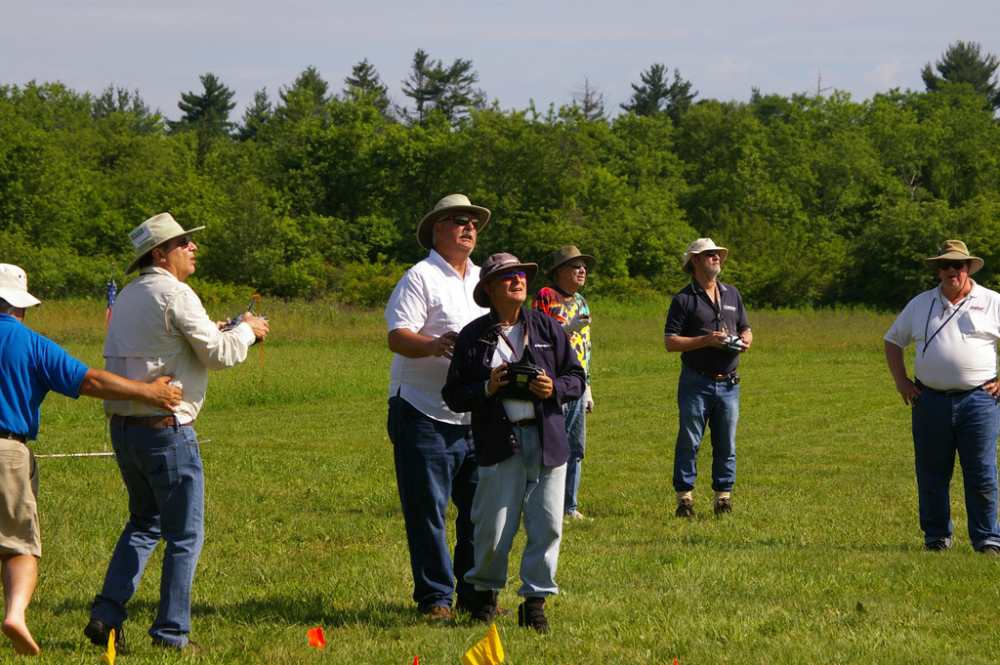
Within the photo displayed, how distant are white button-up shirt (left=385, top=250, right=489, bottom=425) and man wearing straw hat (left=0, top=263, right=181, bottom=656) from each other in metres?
1.23

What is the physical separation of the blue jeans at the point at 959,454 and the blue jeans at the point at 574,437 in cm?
251

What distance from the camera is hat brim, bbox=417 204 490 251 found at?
5355 mm

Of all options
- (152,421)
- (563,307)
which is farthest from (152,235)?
(563,307)

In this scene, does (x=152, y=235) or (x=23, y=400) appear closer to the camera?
(x=23, y=400)

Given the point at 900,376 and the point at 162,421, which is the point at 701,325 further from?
the point at 162,421

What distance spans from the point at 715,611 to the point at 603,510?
3.64 metres

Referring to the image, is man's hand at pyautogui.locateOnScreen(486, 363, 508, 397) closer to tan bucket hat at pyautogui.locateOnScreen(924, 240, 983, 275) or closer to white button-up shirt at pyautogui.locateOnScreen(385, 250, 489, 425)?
white button-up shirt at pyautogui.locateOnScreen(385, 250, 489, 425)

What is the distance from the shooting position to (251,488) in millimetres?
9711

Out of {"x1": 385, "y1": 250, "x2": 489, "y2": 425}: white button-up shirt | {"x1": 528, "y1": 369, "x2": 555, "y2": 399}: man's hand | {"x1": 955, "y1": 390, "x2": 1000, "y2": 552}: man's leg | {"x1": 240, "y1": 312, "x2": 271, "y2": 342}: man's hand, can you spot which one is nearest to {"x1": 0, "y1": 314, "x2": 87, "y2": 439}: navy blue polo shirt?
{"x1": 240, "y1": 312, "x2": 271, "y2": 342}: man's hand

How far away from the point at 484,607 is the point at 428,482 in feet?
2.40

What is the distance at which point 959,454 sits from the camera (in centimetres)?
709

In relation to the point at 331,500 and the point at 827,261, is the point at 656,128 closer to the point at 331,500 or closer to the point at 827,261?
the point at 827,261

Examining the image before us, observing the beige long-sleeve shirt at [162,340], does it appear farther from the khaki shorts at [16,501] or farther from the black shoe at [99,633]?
the black shoe at [99,633]

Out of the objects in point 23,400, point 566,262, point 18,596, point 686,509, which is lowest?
point 686,509
